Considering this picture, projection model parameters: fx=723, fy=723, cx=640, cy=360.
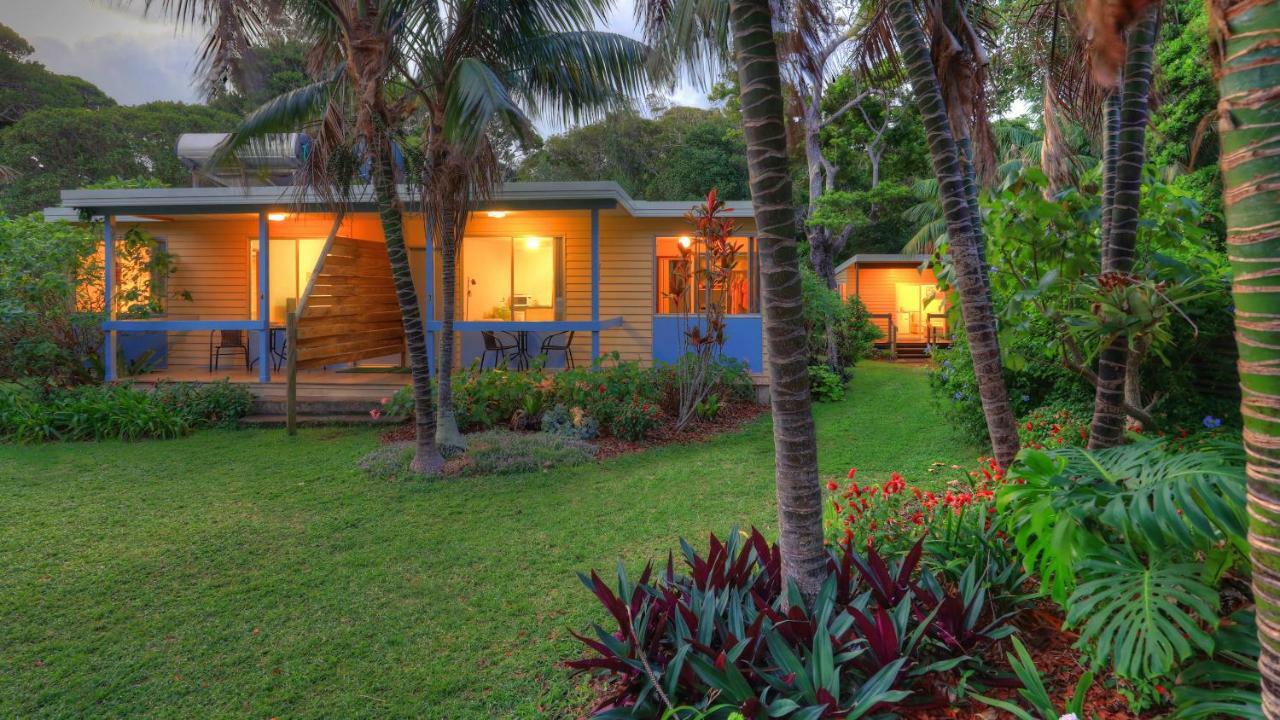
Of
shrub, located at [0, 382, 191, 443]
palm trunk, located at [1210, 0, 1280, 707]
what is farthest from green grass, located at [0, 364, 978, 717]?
palm trunk, located at [1210, 0, 1280, 707]

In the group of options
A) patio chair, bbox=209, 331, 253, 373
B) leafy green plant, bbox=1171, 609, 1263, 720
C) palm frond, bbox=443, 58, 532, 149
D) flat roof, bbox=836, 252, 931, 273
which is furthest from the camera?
flat roof, bbox=836, 252, 931, 273

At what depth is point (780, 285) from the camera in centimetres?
272

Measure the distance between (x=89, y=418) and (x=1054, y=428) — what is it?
10.3m

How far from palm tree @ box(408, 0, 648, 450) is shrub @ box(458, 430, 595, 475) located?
364 mm

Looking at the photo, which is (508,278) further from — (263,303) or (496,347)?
(263,303)

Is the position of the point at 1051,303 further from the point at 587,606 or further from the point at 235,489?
the point at 235,489

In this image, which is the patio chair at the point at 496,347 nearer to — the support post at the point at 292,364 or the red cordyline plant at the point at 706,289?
the support post at the point at 292,364

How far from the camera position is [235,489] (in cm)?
643

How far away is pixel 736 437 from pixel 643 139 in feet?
64.2

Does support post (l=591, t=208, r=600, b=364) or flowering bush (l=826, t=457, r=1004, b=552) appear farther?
support post (l=591, t=208, r=600, b=364)

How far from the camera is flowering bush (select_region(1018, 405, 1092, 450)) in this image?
4.98m

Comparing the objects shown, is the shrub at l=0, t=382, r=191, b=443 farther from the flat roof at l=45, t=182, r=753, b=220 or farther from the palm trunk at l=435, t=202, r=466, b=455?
the palm trunk at l=435, t=202, r=466, b=455

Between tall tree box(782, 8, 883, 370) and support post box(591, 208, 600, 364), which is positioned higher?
tall tree box(782, 8, 883, 370)

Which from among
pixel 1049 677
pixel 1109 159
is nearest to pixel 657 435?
pixel 1109 159
